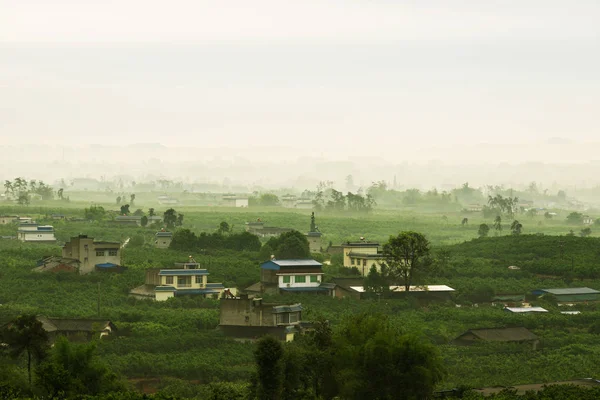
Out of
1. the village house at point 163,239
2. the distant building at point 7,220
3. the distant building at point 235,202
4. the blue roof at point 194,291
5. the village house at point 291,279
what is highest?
the distant building at point 235,202

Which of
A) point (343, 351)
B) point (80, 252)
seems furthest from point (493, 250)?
point (343, 351)

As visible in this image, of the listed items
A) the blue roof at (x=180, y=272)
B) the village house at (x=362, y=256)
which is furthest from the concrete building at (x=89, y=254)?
the village house at (x=362, y=256)

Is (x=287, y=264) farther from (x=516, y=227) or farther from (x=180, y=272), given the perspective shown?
(x=516, y=227)

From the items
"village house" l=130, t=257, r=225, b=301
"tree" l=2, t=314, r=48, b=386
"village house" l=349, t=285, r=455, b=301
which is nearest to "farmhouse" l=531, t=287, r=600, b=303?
"village house" l=349, t=285, r=455, b=301

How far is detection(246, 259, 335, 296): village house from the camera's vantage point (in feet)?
193

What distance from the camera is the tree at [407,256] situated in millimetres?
60438

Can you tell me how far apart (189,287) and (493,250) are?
28.1 m

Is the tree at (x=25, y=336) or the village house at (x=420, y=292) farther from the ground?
the tree at (x=25, y=336)

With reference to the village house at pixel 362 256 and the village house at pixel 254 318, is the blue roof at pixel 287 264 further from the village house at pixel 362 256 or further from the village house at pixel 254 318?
the village house at pixel 254 318

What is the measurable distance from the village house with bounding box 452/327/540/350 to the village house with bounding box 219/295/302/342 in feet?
25.5

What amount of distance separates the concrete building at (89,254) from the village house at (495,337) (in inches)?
940

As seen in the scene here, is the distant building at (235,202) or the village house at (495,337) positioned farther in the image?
the distant building at (235,202)

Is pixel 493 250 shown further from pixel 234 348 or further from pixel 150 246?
pixel 234 348

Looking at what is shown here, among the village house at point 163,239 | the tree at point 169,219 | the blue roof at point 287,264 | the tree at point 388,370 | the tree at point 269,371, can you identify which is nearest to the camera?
the tree at point 269,371
